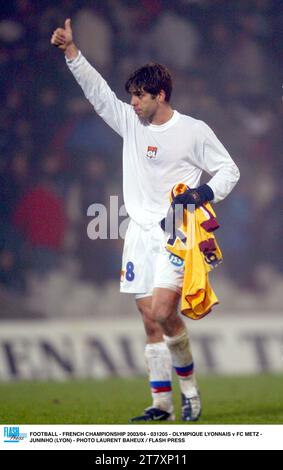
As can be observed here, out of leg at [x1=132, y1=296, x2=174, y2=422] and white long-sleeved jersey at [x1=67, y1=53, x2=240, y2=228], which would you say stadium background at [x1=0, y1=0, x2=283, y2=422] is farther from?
leg at [x1=132, y1=296, x2=174, y2=422]

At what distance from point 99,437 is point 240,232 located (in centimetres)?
418

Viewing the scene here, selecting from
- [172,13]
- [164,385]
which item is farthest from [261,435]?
[172,13]

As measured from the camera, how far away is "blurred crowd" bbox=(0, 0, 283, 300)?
29.1 ft

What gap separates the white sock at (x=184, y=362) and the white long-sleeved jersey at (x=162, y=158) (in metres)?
0.65

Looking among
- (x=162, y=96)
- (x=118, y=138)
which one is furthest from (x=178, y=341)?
(x=118, y=138)

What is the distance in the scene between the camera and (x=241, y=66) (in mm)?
9070

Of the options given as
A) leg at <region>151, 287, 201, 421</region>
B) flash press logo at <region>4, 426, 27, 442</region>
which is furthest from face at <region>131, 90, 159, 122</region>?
flash press logo at <region>4, 426, 27, 442</region>

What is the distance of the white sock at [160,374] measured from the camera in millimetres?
5730

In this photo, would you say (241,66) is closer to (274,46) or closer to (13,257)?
(274,46)

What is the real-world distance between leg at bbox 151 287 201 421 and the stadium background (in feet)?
10.0

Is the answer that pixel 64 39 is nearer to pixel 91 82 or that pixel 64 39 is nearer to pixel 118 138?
pixel 91 82

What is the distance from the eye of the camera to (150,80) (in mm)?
5645

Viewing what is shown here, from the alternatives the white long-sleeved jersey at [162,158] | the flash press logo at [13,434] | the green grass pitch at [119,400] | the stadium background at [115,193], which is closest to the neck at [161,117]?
the white long-sleeved jersey at [162,158]

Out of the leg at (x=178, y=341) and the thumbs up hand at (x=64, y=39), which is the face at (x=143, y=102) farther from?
the leg at (x=178, y=341)
